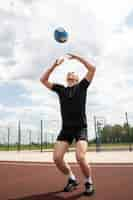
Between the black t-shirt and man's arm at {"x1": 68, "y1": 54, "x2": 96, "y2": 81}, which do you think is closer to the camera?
the black t-shirt

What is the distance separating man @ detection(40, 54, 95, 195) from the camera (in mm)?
4763

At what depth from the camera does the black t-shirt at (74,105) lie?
4855 millimetres

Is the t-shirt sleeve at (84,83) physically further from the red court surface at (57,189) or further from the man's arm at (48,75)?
the red court surface at (57,189)

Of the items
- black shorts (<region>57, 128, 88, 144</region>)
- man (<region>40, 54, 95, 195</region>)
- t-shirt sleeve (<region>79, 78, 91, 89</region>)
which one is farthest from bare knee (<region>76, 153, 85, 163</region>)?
t-shirt sleeve (<region>79, 78, 91, 89</region>)

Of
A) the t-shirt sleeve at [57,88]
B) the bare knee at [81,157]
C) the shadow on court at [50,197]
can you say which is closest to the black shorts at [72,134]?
the bare knee at [81,157]

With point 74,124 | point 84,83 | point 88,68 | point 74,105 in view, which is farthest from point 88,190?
point 88,68

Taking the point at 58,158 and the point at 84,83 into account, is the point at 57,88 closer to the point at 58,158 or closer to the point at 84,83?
the point at 84,83

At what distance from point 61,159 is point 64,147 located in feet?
0.64

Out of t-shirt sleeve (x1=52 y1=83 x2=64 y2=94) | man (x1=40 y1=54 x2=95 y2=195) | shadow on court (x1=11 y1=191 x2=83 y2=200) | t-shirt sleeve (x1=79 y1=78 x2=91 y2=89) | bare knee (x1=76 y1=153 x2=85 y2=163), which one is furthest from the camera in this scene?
t-shirt sleeve (x1=52 y1=83 x2=64 y2=94)

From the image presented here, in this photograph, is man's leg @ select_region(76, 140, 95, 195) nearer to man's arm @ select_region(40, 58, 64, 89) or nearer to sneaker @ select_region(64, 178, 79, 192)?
sneaker @ select_region(64, 178, 79, 192)

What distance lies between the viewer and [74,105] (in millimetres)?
4895

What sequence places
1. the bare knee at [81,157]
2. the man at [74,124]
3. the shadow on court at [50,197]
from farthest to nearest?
the man at [74,124], the bare knee at [81,157], the shadow on court at [50,197]

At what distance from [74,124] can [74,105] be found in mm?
299

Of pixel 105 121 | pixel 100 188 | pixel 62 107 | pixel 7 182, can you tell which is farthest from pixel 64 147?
pixel 105 121
